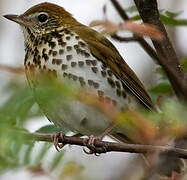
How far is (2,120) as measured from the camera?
159 cm

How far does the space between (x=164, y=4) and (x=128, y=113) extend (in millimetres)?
4701

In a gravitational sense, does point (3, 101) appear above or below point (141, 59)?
above

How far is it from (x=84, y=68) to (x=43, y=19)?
2.69 ft

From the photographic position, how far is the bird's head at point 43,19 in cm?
399

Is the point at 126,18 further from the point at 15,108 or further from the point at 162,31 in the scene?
the point at 15,108

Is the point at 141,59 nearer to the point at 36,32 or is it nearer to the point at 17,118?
Answer: the point at 36,32

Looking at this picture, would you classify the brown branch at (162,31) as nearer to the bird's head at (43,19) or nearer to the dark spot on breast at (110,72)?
the dark spot on breast at (110,72)

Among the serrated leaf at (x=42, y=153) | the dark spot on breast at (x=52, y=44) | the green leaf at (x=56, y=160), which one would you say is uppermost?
the serrated leaf at (x=42, y=153)

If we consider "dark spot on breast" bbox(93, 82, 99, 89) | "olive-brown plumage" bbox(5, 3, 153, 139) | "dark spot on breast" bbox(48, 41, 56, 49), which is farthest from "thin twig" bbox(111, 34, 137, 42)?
"dark spot on breast" bbox(48, 41, 56, 49)

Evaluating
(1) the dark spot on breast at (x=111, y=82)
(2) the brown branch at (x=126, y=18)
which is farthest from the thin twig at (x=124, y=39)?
(1) the dark spot on breast at (x=111, y=82)

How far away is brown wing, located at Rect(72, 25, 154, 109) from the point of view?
3611 mm

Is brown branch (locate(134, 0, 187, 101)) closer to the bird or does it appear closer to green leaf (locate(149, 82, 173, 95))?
green leaf (locate(149, 82, 173, 95))

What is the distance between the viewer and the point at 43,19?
4.13 m

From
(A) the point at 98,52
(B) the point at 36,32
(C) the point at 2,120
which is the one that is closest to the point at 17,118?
(C) the point at 2,120
